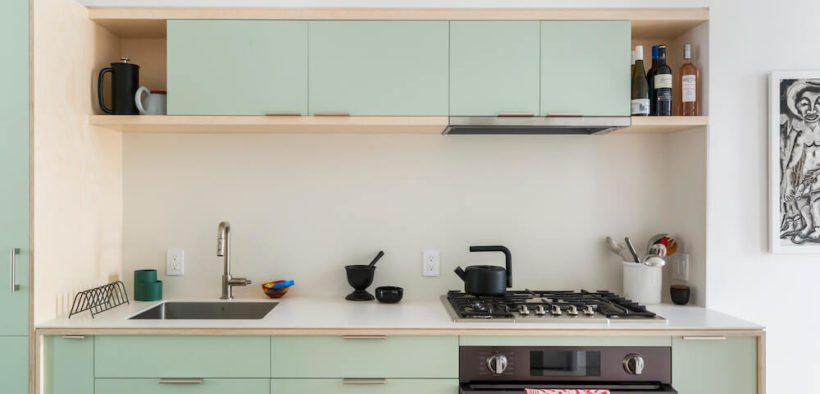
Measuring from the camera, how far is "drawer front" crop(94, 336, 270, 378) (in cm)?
194

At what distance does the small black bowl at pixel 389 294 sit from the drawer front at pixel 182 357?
572 mm

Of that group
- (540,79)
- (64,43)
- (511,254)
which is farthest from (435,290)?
(64,43)

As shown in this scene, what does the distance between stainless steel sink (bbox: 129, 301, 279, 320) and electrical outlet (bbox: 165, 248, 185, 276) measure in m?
0.17

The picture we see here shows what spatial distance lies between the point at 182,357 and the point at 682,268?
2.14 metres

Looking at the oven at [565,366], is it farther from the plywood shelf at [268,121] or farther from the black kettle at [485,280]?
the plywood shelf at [268,121]

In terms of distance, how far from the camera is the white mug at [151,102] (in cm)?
226

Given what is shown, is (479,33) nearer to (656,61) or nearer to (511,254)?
(656,61)

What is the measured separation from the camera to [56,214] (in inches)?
80.5

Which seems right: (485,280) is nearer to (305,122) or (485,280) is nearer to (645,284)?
(645,284)

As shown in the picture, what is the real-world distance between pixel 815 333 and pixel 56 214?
3140mm

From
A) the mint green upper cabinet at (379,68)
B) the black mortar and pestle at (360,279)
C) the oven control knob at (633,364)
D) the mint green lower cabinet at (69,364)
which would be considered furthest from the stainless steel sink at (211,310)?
the oven control knob at (633,364)

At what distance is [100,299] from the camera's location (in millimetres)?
2291

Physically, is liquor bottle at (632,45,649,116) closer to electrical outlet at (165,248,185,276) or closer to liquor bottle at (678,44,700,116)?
liquor bottle at (678,44,700,116)

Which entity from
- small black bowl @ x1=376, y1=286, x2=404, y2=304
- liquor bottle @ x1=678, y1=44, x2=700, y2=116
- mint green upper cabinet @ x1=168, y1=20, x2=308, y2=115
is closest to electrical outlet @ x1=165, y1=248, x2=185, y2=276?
mint green upper cabinet @ x1=168, y1=20, x2=308, y2=115
